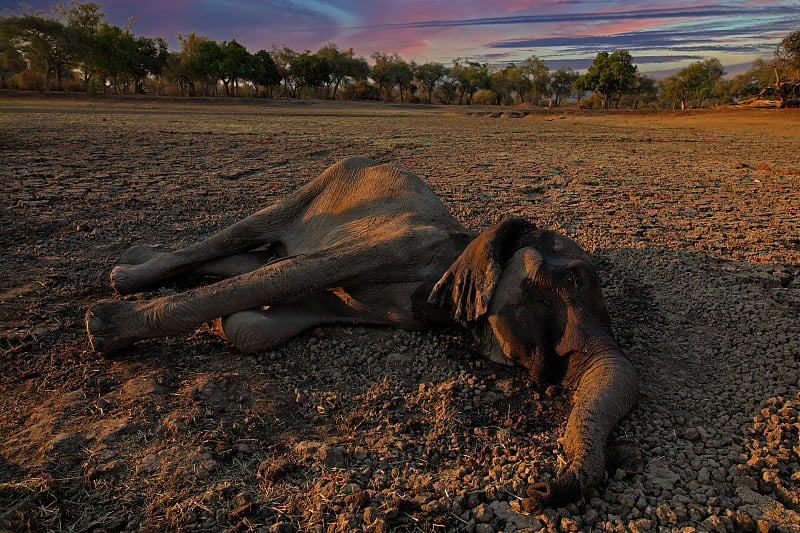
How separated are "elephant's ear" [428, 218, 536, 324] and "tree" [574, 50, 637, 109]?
141ft

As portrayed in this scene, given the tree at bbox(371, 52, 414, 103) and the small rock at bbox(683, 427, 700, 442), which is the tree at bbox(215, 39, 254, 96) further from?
the small rock at bbox(683, 427, 700, 442)

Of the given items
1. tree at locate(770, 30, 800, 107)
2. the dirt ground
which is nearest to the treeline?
tree at locate(770, 30, 800, 107)

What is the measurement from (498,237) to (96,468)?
1.97 meters

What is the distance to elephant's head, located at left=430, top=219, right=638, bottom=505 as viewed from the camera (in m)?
2.13

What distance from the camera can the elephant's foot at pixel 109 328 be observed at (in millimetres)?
2668

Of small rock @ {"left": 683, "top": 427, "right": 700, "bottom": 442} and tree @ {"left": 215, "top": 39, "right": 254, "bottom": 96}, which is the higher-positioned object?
tree @ {"left": 215, "top": 39, "right": 254, "bottom": 96}

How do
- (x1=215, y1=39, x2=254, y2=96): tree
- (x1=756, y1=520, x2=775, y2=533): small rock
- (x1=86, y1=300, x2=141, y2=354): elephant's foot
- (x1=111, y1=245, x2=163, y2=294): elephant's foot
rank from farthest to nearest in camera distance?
1. (x1=215, y1=39, x2=254, y2=96): tree
2. (x1=111, y1=245, x2=163, y2=294): elephant's foot
3. (x1=86, y1=300, x2=141, y2=354): elephant's foot
4. (x1=756, y1=520, x2=775, y2=533): small rock

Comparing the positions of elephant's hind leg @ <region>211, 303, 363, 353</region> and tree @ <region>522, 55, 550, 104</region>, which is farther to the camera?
tree @ <region>522, 55, 550, 104</region>

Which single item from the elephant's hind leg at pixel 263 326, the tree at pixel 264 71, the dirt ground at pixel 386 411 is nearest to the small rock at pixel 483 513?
the dirt ground at pixel 386 411

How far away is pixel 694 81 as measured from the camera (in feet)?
149

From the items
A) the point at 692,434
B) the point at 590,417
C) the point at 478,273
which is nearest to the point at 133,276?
the point at 478,273

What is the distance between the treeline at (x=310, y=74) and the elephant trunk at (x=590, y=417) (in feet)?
94.1

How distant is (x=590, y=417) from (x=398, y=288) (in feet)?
4.37

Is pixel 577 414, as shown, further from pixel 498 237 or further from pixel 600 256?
pixel 600 256
